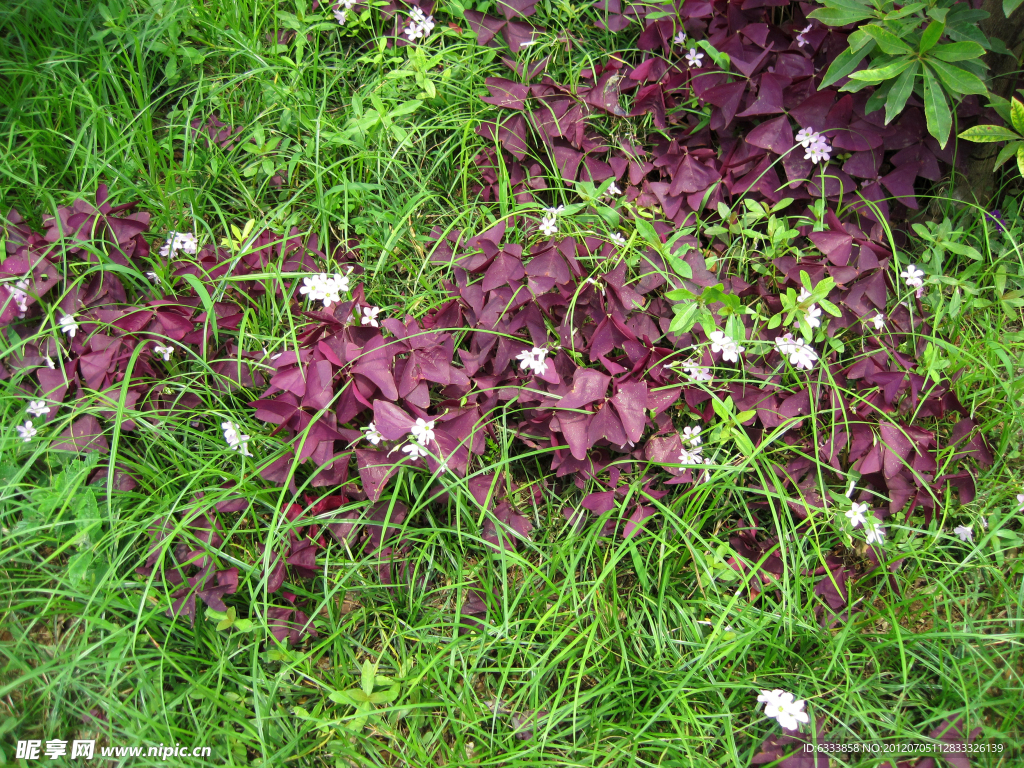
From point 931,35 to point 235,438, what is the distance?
2166mm

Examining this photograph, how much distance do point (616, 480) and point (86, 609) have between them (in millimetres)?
1400

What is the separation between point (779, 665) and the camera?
1.66 m

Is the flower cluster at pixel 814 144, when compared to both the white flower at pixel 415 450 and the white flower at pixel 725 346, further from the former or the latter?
the white flower at pixel 415 450

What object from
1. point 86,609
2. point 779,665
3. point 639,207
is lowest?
point 779,665

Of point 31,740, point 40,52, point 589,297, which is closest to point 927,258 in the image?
point 589,297

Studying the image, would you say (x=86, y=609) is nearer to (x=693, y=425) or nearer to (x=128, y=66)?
(x=693, y=425)

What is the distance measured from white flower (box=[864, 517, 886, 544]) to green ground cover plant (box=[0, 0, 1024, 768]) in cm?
3

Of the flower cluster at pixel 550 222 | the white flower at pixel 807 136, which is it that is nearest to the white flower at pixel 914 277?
the white flower at pixel 807 136

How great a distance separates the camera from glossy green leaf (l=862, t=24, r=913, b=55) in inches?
66.7

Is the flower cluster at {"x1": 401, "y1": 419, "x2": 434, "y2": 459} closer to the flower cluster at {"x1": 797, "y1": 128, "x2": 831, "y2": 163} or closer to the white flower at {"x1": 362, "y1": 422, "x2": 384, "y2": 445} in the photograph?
the white flower at {"x1": 362, "y1": 422, "x2": 384, "y2": 445}

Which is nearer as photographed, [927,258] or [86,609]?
[86,609]

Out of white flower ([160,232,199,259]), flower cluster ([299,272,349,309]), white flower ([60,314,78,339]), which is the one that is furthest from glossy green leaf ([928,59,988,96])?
white flower ([60,314,78,339])

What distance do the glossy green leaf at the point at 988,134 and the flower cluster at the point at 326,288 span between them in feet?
→ 6.17

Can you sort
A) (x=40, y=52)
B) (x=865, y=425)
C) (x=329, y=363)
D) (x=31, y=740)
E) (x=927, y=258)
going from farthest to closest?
(x=40, y=52) < (x=927, y=258) < (x=865, y=425) < (x=329, y=363) < (x=31, y=740)
